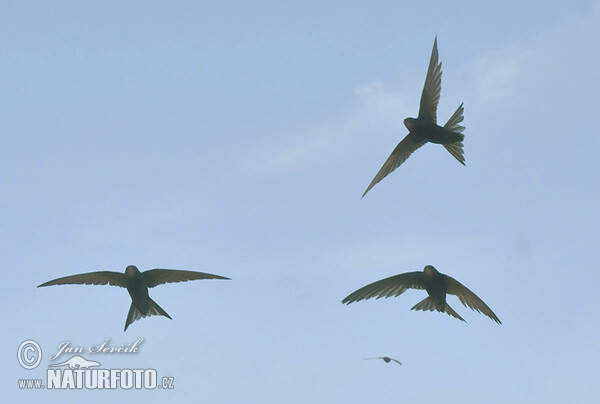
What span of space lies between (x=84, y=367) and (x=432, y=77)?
13.0 meters

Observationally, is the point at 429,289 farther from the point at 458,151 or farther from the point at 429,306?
the point at 458,151

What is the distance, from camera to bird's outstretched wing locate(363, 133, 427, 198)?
2039cm

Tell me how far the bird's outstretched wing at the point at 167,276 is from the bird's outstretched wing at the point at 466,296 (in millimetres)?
5223

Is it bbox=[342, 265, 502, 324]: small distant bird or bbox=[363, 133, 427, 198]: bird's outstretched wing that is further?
bbox=[363, 133, 427, 198]: bird's outstretched wing

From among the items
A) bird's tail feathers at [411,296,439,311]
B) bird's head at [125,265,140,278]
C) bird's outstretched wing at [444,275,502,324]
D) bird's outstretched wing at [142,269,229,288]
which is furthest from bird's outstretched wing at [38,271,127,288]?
bird's outstretched wing at [444,275,502,324]

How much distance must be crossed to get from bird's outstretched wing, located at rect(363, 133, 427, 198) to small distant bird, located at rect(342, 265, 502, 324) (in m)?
2.75

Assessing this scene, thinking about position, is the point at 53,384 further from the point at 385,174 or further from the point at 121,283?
the point at 385,174

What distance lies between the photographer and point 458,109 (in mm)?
19422

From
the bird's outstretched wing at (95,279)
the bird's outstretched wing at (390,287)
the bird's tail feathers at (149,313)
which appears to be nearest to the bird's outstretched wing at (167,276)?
the bird's tail feathers at (149,313)

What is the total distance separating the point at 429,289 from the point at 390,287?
2.71 ft

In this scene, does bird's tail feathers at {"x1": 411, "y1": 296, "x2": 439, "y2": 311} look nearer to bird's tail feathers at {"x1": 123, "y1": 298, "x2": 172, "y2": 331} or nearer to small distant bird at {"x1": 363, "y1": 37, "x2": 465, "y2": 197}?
small distant bird at {"x1": 363, "y1": 37, "x2": 465, "y2": 197}

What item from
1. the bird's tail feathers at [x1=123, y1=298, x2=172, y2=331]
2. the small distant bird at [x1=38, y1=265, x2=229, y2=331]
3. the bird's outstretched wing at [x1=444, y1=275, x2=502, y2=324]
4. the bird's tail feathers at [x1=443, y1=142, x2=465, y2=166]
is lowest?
the bird's outstretched wing at [x1=444, y1=275, x2=502, y2=324]

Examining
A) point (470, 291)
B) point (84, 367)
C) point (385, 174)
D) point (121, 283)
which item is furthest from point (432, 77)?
point (84, 367)

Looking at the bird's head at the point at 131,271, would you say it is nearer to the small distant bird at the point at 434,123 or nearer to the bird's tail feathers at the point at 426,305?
the small distant bird at the point at 434,123
